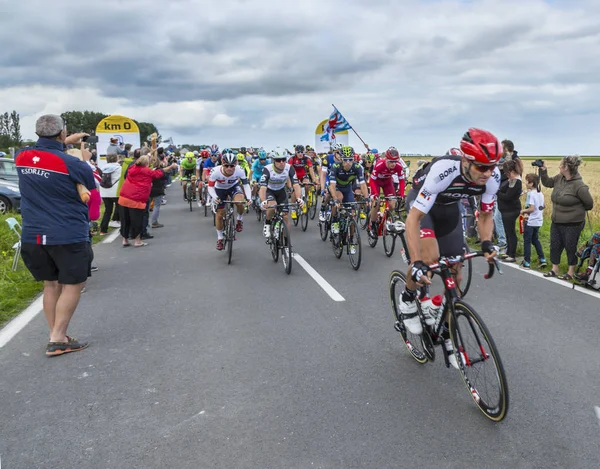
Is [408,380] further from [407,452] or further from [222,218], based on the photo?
[222,218]

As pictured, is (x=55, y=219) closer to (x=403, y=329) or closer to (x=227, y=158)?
(x=403, y=329)

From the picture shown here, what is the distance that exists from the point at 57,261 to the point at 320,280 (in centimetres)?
405

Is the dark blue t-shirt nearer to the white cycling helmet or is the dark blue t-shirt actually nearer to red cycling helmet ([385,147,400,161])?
the white cycling helmet

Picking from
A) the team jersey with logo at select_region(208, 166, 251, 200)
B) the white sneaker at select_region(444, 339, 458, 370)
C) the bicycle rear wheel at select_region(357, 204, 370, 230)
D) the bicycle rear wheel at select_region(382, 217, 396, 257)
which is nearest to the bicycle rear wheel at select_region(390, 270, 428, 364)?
the white sneaker at select_region(444, 339, 458, 370)

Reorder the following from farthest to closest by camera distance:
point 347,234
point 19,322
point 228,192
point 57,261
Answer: point 228,192, point 347,234, point 19,322, point 57,261

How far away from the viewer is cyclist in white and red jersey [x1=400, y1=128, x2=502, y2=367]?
3.50m

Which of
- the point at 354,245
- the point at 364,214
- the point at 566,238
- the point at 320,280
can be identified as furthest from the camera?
the point at 364,214

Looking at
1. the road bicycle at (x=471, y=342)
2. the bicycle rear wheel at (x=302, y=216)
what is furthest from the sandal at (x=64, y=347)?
the bicycle rear wheel at (x=302, y=216)

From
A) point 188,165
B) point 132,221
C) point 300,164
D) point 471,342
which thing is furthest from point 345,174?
point 188,165

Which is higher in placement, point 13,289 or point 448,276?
point 448,276

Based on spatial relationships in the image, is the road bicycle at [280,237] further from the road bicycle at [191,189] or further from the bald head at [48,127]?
the road bicycle at [191,189]

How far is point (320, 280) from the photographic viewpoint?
776cm

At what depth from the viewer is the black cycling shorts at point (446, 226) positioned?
14.9ft

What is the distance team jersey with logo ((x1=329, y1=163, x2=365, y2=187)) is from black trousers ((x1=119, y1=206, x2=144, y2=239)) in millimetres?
4260
